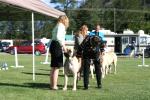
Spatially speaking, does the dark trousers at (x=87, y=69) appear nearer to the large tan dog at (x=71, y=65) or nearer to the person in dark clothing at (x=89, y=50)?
the person in dark clothing at (x=89, y=50)

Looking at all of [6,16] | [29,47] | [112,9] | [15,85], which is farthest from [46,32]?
[15,85]

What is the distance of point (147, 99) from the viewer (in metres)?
12.6

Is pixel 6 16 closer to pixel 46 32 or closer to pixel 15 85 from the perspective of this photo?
pixel 15 85

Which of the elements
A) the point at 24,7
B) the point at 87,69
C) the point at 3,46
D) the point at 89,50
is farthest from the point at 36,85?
the point at 3,46

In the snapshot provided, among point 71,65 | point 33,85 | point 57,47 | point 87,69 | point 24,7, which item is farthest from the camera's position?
point 24,7

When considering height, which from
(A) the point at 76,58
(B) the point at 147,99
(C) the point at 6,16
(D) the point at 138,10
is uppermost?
(D) the point at 138,10

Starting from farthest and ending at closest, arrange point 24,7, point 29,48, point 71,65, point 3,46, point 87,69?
point 3,46
point 29,48
point 24,7
point 87,69
point 71,65

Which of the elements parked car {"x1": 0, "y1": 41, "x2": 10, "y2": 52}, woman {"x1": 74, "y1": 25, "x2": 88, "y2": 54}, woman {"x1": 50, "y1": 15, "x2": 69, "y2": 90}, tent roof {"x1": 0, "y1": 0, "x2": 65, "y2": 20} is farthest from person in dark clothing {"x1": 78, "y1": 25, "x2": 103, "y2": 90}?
parked car {"x1": 0, "y1": 41, "x2": 10, "y2": 52}

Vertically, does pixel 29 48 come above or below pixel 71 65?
above

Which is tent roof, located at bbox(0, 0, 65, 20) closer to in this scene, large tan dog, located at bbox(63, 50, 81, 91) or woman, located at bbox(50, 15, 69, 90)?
woman, located at bbox(50, 15, 69, 90)

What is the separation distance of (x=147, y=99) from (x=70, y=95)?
2.05 meters

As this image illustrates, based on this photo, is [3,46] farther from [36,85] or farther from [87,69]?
[87,69]

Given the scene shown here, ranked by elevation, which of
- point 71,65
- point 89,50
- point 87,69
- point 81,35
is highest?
point 81,35

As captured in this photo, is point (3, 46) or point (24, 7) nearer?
point (24, 7)
